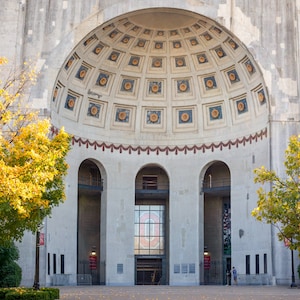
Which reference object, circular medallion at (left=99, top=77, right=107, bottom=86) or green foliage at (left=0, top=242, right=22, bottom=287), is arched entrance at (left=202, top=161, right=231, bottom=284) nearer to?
circular medallion at (left=99, top=77, right=107, bottom=86)

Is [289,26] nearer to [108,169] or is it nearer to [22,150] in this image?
[108,169]

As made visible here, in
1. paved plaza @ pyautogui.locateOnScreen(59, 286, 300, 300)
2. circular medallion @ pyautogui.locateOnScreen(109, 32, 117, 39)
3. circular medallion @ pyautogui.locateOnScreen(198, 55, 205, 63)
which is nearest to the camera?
paved plaza @ pyautogui.locateOnScreen(59, 286, 300, 300)

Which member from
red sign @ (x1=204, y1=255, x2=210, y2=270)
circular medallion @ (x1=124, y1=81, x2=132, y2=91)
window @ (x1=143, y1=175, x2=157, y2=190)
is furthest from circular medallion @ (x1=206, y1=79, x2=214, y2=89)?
red sign @ (x1=204, y1=255, x2=210, y2=270)

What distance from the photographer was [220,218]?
5484cm

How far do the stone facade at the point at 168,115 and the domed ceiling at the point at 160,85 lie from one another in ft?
0.31

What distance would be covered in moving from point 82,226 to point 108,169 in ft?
19.2

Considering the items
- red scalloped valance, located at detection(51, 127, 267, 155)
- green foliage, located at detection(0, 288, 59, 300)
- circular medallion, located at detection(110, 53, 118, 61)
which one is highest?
circular medallion, located at detection(110, 53, 118, 61)

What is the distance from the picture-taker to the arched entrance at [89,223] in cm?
5306

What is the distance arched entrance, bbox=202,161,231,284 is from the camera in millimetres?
53719

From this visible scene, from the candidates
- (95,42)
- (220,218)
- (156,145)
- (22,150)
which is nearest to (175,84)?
(156,145)

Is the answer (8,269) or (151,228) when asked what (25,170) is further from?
(151,228)

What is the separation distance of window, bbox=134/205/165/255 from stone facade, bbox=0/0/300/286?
51 centimetres

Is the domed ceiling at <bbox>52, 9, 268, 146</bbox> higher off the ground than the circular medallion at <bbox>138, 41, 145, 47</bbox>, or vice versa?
the circular medallion at <bbox>138, 41, 145, 47</bbox>

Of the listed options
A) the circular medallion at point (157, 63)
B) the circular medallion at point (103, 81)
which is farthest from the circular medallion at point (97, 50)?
the circular medallion at point (157, 63)
